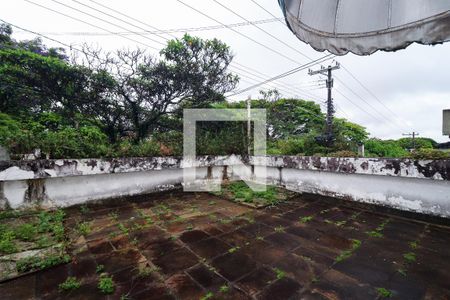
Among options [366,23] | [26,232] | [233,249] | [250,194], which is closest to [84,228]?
[26,232]

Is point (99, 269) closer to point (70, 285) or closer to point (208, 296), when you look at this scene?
point (70, 285)

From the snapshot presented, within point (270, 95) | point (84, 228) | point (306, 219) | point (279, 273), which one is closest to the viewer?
point (279, 273)

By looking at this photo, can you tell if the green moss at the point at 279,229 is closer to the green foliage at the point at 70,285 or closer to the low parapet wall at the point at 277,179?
the low parapet wall at the point at 277,179

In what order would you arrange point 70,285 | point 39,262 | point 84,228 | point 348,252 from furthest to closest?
point 84,228
point 348,252
point 39,262
point 70,285

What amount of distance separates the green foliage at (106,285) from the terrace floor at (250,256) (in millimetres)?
32

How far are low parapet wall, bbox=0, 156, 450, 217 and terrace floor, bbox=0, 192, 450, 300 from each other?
0.40 m

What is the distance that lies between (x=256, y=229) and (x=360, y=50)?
239cm

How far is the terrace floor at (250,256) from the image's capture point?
170 centimetres

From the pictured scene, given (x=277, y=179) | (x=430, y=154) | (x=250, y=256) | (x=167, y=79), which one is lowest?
(x=250, y=256)

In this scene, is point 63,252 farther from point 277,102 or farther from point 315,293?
point 277,102

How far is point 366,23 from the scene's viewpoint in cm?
163

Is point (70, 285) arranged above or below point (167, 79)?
below

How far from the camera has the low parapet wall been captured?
3.21 m

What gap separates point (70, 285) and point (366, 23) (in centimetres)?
315
